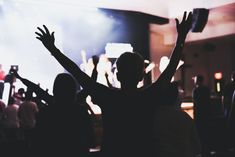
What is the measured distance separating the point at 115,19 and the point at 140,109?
8.75 m

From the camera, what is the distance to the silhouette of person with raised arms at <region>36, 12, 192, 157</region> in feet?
5.05

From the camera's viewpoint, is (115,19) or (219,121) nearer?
(219,121)

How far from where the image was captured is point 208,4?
9430 millimetres

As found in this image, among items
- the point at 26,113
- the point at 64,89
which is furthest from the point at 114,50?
the point at 64,89

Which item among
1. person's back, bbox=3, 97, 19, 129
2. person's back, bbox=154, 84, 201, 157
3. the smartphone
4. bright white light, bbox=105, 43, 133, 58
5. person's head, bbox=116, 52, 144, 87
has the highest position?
bright white light, bbox=105, 43, 133, 58

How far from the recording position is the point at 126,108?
61.3 inches

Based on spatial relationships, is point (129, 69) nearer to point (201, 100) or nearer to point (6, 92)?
point (6, 92)

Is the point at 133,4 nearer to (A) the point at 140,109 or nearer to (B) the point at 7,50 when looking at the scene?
(B) the point at 7,50

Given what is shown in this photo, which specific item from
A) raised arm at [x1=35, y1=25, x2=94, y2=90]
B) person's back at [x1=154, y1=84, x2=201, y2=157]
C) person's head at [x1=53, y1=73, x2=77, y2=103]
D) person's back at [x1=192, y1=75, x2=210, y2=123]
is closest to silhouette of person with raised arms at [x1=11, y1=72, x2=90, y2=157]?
person's head at [x1=53, y1=73, x2=77, y2=103]

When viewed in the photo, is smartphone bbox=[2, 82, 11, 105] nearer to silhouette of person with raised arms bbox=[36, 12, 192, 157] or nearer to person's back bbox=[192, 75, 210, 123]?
person's back bbox=[192, 75, 210, 123]

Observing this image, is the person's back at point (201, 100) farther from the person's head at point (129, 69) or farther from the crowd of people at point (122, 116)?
the person's head at point (129, 69)

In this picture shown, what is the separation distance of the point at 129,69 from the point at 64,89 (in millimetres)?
456

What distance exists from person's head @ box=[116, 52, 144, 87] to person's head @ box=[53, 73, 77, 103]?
1.30 ft

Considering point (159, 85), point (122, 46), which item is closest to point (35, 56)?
point (122, 46)
